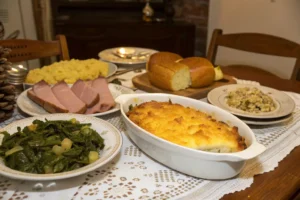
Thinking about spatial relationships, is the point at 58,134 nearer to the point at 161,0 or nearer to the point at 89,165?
the point at 89,165

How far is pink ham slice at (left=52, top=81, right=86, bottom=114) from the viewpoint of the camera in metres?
0.96

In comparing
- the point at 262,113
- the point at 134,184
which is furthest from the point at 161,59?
the point at 134,184

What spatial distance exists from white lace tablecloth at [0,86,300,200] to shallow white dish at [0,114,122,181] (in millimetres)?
49

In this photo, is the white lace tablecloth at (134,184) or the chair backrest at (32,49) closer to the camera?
the white lace tablecloth at (134,184)

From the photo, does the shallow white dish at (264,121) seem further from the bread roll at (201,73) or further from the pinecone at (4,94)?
the pinecone at (4,94)

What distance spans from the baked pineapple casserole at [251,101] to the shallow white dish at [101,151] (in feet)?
1.43

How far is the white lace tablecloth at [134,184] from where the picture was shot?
657mm

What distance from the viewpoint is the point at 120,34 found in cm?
282

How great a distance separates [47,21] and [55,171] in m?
2.60

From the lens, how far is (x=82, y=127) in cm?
81

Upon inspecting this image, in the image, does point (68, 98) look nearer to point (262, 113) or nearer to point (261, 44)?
point (262, 113)

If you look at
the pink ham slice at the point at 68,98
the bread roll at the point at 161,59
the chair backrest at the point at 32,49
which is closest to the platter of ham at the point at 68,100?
the pink ham slice at the point at 68,98

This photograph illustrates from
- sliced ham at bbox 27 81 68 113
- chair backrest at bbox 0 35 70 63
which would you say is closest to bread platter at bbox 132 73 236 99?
sliced ham at bbox 27 81 68 113

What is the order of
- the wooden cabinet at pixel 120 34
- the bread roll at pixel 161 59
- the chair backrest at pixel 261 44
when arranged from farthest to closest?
the wooden cabinet at pixel 120 34 < the chair backrest at pixel 261 44 < the bread roll at pixel 161 59
